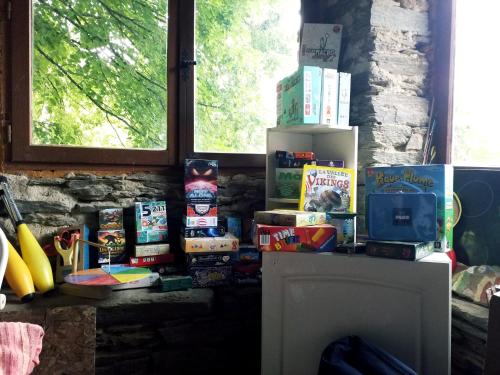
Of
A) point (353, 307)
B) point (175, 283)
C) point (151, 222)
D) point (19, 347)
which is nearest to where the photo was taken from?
point (19, 347)

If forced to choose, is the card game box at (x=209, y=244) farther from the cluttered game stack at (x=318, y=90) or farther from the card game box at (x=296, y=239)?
the cluttered game stack at (x=318, y=90)

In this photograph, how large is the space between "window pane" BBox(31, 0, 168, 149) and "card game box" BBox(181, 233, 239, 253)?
59cm

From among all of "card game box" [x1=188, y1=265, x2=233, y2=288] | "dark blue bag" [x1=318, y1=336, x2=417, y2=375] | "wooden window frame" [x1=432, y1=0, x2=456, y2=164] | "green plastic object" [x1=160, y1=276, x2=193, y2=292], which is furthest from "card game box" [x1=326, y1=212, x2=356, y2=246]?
"wooden window frame" [x1=432, y1=0, x2=456, y2=164]

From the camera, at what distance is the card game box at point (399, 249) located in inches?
54.1

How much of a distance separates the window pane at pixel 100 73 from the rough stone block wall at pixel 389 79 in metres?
1.10

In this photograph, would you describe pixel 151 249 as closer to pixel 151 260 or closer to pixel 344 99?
pixel 151 260

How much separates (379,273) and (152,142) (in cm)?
139

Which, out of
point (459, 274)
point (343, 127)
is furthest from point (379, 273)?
point (343, 127)

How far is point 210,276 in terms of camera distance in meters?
2.00

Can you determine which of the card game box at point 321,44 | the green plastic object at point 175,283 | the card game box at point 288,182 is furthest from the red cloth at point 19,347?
the card game box at point 321,44

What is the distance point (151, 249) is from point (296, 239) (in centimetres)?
86

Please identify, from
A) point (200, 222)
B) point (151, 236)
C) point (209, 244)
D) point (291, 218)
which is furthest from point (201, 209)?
point (291, 218)

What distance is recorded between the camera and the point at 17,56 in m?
1.94

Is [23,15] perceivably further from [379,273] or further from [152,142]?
[379,273]
